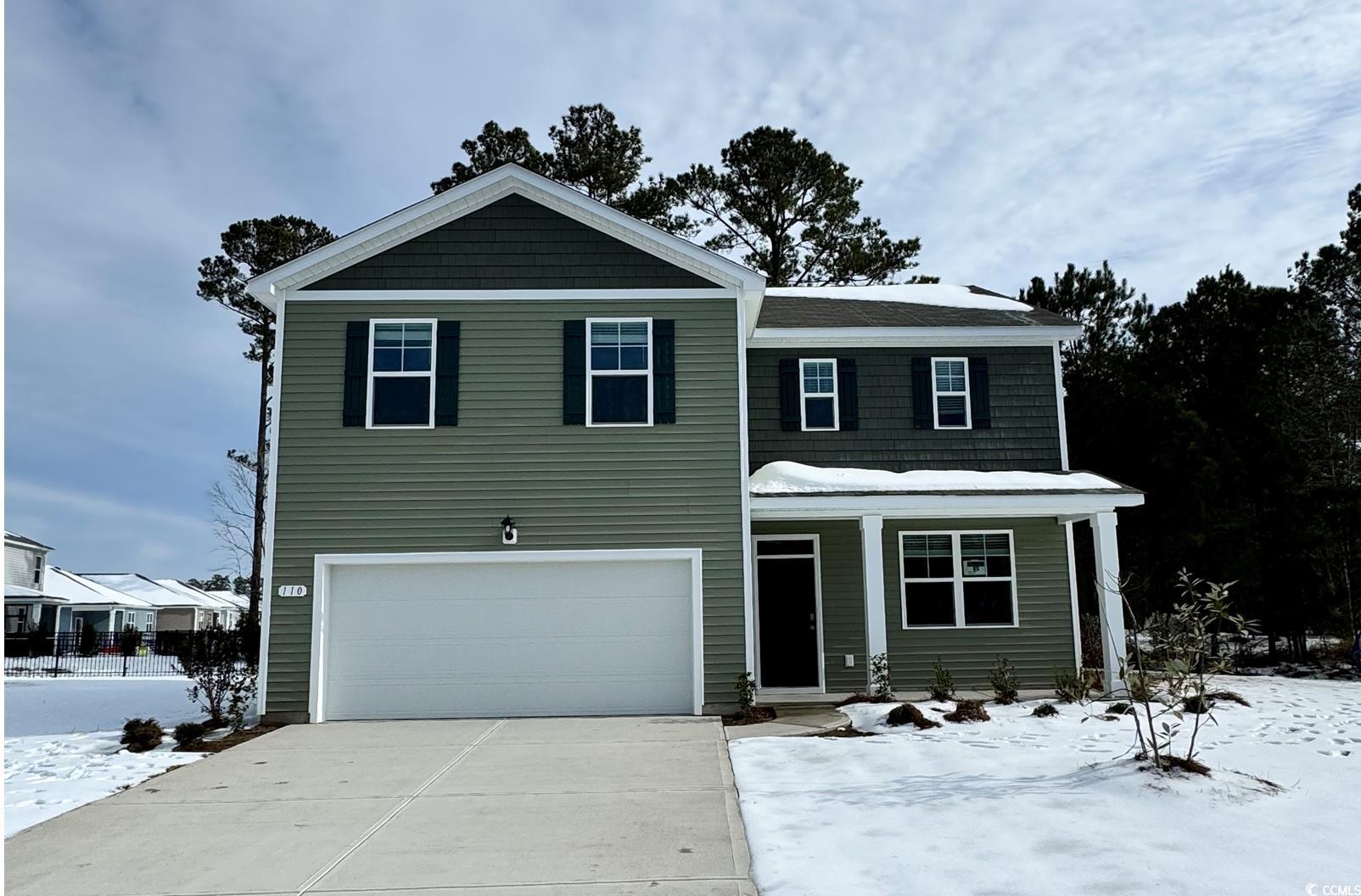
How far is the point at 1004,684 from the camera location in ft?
38.4

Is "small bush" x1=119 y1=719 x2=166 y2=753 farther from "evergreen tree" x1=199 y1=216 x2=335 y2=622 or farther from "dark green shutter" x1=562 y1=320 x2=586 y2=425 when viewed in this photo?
"evergreen tree" x1=199 y1=216 x2=335 y2=622

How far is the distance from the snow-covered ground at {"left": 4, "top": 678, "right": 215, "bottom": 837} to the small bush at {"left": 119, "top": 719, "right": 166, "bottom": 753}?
10cm

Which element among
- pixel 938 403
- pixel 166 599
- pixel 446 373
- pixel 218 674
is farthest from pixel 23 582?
pixel 938 403

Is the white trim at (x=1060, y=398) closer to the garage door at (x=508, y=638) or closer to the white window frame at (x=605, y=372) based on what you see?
the garage door at (x=508, y=638)

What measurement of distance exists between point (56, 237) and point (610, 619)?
1060cm

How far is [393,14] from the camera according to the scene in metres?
11.5

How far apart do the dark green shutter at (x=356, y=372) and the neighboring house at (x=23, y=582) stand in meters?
28.8

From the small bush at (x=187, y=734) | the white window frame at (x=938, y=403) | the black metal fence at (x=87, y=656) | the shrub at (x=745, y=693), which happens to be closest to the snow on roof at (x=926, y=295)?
the white window frame at (x=938, y=403)

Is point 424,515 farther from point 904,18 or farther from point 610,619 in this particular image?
point 904,18

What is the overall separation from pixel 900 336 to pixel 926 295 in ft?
7.27

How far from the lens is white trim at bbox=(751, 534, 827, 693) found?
44.1ft

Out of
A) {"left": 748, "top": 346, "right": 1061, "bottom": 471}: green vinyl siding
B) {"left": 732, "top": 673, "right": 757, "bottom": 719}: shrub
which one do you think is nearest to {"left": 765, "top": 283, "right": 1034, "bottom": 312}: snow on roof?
{"left": 748, "top": 346, "right": 1061, "bottom": 471}: green vinyl siding

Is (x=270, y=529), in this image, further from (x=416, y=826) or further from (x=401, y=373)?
(x=416, y=826)

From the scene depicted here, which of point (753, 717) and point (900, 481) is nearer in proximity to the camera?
point (753, 717)
